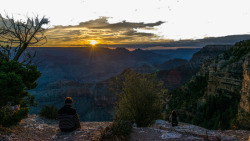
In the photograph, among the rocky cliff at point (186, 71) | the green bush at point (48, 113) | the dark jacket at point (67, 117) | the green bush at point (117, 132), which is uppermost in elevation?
the dark jacket at point (67, 117)

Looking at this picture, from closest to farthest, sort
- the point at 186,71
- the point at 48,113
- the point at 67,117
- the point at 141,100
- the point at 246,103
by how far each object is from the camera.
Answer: the point at 67,117 → the point at 141,100 → the point at 48,113 → the point at 246,103 → the point at 186,71

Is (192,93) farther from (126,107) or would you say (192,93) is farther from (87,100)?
(87,100)

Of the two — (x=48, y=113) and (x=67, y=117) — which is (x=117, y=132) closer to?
(x=67, y=117)

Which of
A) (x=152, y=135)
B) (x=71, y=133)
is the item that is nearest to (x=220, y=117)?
(x=152, y=135)

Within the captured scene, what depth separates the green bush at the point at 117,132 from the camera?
232 inches

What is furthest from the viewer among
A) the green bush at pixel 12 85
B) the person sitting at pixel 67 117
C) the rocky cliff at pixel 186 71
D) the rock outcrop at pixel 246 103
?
the rocky cliff at pixel 186 71

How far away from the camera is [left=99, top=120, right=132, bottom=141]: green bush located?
590cm

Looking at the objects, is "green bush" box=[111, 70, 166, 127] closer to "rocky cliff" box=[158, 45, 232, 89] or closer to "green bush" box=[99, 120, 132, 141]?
"green bush" box=[99, 120, 132, 141]

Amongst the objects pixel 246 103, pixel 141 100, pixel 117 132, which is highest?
pixel 141 100

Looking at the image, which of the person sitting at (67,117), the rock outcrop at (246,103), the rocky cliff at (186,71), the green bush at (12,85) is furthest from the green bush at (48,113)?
the rocky cliff at (186,71)

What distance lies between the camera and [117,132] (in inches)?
240

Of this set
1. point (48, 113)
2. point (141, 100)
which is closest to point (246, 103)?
point (141, 100)

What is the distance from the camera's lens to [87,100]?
115m

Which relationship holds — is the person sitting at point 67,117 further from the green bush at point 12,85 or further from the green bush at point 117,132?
the green bush at point 12,85
